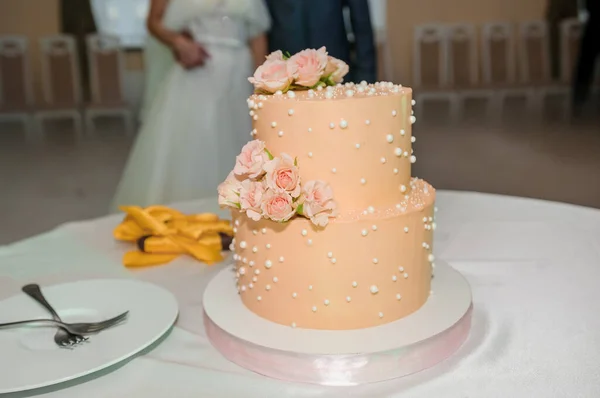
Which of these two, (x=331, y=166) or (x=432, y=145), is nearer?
(x=331, y=166)

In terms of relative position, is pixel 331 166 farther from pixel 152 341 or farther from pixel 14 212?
pixel 14 212

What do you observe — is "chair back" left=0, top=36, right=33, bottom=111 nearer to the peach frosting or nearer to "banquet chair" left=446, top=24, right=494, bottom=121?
"banquet chair" left=446, top=24, right=494, bottom=121

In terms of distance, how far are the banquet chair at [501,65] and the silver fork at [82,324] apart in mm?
6014

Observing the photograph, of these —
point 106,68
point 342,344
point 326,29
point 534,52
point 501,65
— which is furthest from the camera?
point 501,65

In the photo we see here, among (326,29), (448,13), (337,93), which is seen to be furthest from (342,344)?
(448,13)

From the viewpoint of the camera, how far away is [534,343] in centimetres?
78

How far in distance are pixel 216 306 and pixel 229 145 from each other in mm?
1863

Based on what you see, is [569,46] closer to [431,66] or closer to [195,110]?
[431,66]

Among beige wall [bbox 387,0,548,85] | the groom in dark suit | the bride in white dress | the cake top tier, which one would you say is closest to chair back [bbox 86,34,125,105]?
beige wall [bbox 387,0,548,85]

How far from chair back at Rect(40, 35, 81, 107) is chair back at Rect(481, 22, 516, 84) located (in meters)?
3.98

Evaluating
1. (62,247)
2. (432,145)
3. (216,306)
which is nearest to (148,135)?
(62,247)

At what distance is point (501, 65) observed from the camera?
6578 millimetres

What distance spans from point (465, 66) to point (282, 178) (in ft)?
20.5

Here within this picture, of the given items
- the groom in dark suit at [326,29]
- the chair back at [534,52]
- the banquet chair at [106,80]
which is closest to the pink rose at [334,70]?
the groom in dark suit at [326,29]
